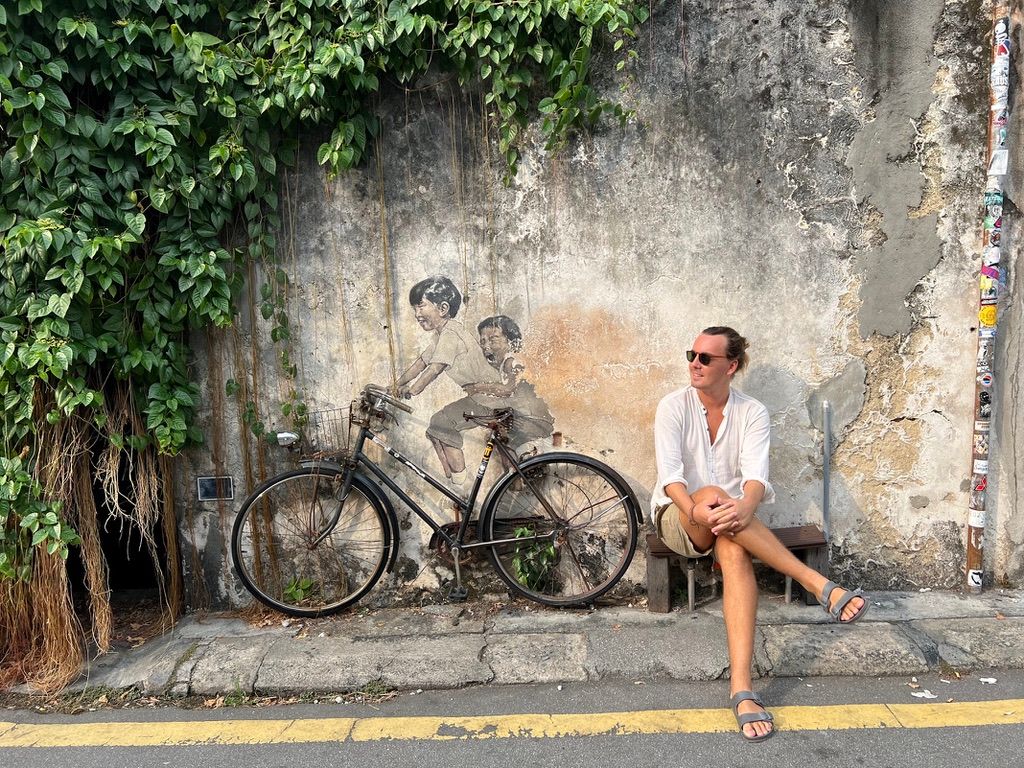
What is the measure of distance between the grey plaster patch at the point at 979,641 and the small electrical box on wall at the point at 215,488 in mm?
3723

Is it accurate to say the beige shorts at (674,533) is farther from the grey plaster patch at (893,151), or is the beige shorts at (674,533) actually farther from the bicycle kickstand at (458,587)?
the grey plaster patch at (893,151)

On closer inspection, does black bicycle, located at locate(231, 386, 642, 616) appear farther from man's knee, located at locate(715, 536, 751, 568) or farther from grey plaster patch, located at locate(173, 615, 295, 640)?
man's knee, located at locate(715, 536, 751, 568)

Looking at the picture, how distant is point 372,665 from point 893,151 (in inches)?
148

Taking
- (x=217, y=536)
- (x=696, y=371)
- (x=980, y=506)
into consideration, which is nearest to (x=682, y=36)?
(x=696, y=371)

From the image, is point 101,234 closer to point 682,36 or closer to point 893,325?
point 682,36

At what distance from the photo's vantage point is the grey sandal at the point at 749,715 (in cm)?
290

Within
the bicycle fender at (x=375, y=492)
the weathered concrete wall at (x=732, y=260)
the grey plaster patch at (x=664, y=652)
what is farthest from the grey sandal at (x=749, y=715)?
the bicycle fender at (x=375, y=492)

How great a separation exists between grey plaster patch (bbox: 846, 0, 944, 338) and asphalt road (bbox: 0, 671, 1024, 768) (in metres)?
1.91

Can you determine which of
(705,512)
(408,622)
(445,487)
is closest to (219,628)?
(408,622)

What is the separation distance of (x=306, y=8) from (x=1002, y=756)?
453cm

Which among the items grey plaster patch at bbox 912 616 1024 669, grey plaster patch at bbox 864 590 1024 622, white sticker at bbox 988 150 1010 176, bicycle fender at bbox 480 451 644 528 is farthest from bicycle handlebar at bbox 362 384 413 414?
white sticker at bbox 988 150 1010 176

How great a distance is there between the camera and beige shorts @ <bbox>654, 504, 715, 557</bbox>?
3549 mm

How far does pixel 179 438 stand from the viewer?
3.82 metres

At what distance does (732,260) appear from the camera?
3947mm
